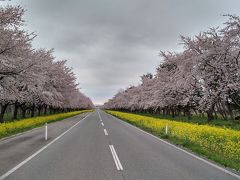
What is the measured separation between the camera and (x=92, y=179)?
7051mm

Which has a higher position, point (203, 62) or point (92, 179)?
point (203, 62)

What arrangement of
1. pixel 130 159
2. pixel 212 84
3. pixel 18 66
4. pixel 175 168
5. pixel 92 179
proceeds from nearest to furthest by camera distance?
pixel 92 179 < pixel 175 168 < pixel 130 159 < pixel 18 66 < pixel 212 84

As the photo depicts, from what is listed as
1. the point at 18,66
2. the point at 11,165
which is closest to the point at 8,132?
the point at 18,66

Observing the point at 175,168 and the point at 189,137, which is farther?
the point at 189,137

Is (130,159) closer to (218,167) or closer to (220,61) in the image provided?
(218,167)

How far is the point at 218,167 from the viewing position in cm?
911

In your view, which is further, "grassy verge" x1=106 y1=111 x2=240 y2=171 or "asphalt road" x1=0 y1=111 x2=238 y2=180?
"grassy verge" x1=106 y1=111 x2=240 y2=171

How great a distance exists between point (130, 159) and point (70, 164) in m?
2.28

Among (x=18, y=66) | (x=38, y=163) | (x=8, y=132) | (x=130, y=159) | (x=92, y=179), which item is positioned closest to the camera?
(x=92, y=179)

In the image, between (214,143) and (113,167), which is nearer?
(113,167)

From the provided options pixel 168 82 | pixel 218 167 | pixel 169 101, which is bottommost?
pixel 218 167

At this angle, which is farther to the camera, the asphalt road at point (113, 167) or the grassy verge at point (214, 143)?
the grassy verge at point (214, 143)

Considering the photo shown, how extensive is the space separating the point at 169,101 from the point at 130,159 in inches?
1313

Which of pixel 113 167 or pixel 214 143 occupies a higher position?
pixel 214 143
